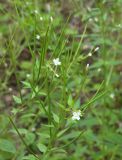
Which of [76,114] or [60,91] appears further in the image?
[60,91]

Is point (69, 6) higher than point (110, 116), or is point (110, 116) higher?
point (69, 6)

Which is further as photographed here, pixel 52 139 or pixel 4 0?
pixel 4 0

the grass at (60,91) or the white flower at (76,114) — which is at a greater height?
the grass at (60,91)

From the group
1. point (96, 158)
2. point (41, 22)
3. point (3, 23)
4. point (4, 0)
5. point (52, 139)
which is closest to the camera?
point (52, 139)

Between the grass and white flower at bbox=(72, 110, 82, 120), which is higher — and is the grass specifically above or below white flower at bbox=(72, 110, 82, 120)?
above

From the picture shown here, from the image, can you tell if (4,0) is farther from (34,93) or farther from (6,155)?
(34,93)

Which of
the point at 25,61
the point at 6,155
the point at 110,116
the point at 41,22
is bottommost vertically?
the point at 6,155

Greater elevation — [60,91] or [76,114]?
[60,91]

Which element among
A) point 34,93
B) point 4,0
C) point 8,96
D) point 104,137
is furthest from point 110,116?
point 4,0
